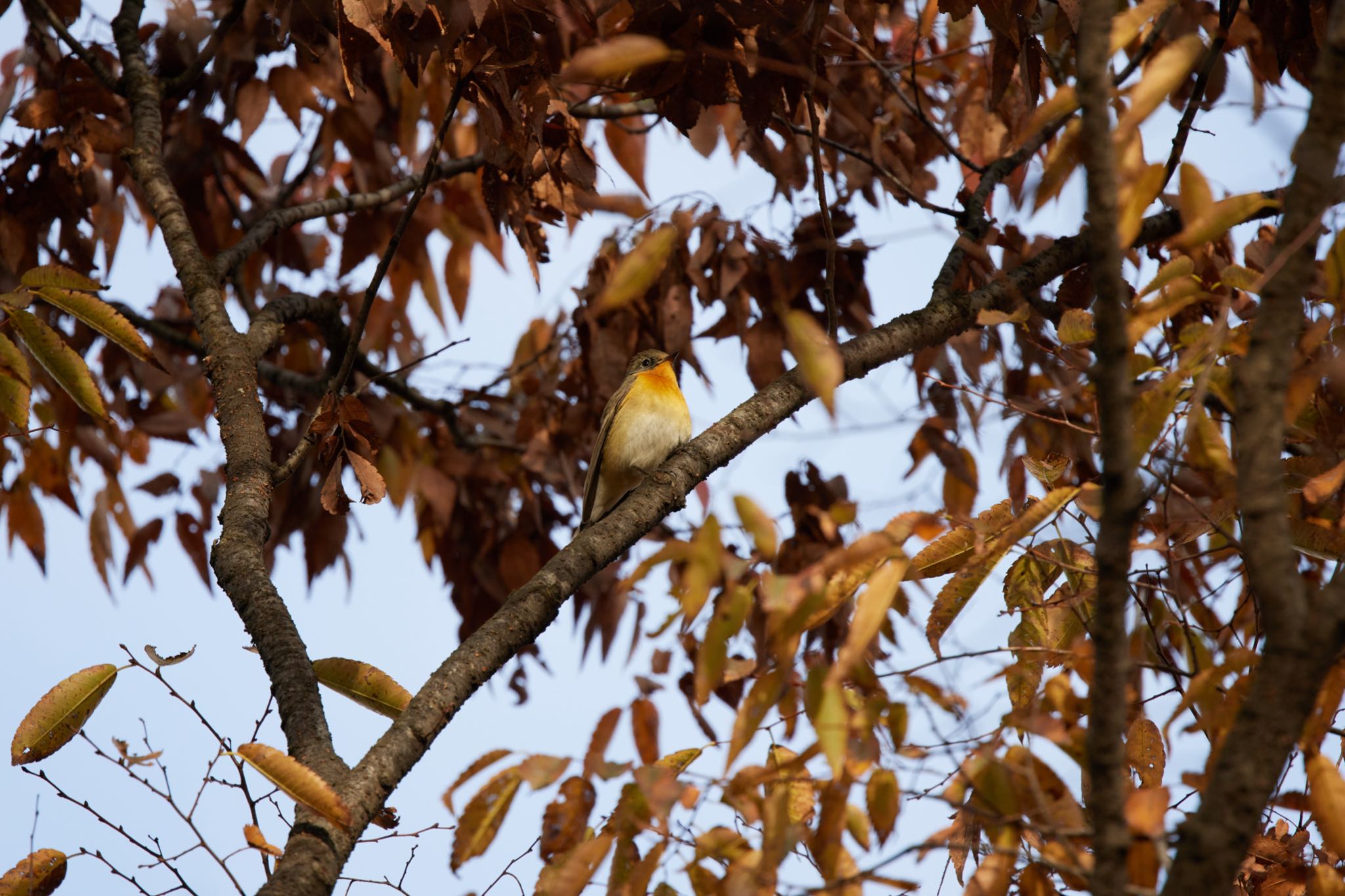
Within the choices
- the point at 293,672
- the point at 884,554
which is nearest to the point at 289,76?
the point at 293,672

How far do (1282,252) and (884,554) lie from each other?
70cm

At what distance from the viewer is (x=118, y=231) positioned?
15.9ft

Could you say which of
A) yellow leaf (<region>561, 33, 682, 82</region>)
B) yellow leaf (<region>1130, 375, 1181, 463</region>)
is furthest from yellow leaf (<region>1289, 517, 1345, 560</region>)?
yellow leaf (<region>561, 33, 682, 82</region>)

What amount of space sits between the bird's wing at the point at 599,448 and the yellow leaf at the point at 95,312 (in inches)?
124

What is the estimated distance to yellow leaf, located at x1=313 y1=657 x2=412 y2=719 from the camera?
2.34 m

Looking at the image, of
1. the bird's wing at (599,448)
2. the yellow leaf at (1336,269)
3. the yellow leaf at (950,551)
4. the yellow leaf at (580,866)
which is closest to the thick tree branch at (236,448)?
the yellow leaf at (580,866)

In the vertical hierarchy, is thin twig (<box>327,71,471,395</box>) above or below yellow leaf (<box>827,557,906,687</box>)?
above

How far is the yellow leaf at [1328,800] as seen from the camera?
1577 millimetres

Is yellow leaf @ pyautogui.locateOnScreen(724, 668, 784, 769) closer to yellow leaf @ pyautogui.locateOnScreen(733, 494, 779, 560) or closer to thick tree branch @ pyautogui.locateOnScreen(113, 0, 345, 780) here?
yellow leaf @ pyautogui.locateOnScreen(733, 494, 779, 560)

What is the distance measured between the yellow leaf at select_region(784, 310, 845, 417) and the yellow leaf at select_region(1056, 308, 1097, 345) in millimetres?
806

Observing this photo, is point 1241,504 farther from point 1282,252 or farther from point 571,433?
point 571,433

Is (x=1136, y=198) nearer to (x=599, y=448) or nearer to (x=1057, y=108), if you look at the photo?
(x=1057, y=108)

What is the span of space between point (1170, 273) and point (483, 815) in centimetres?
144

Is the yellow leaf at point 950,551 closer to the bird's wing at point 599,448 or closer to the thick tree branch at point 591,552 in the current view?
the thick tree branch at point 591,552
